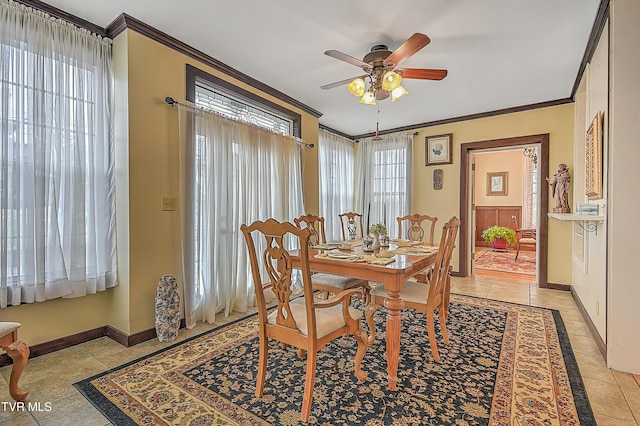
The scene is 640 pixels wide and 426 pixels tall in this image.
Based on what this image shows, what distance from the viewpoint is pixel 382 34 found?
253 cm

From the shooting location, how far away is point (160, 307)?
8.11 ft

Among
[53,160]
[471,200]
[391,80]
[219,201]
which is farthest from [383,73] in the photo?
[471,200]

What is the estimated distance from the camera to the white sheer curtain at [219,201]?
2744 millimetres

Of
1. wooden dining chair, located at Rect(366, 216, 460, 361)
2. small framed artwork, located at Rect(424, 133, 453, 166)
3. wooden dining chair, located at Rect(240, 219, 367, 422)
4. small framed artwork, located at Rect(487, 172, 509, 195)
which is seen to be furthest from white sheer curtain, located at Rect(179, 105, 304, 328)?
small framed artwork, located at Rect(487, 172, 509, 195)

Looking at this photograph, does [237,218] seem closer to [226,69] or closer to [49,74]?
[226,69]

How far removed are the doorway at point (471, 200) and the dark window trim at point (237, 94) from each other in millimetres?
2716

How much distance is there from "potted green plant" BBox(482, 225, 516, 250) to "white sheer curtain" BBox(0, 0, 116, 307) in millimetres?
7534

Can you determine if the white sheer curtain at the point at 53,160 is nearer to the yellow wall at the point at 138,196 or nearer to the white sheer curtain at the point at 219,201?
the yellow wall at the point at 138,196

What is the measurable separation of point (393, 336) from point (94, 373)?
1.97 meters

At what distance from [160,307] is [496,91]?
4.40 meters

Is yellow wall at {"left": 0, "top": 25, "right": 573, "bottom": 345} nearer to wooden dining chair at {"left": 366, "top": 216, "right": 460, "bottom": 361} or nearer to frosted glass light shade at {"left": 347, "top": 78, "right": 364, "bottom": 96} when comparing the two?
frosted glass light shade at {"left": 347, "top": 78, "right": 364, "bottom": 96}

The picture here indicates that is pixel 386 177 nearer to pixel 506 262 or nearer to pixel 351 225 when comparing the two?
pixel 351 225

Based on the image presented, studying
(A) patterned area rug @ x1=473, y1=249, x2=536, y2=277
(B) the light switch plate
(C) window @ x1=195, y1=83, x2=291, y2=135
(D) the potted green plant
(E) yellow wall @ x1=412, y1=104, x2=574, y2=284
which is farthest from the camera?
(D) the potted green plant

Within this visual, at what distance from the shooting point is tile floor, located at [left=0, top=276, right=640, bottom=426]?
158cm
